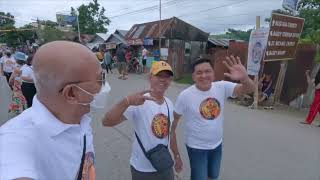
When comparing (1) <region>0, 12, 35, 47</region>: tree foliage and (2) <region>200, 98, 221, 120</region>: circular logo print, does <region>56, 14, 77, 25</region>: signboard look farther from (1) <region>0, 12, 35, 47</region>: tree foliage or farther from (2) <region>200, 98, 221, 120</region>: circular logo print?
(2) <region>200, 98, 221, 120</region>: circular logo print

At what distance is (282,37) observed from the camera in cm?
940

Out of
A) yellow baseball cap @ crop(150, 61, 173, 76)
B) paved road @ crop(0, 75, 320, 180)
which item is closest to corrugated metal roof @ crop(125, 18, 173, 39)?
paved road @ crop(0, 75, 320, 180)

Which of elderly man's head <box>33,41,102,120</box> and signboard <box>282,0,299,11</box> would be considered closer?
elderly man's head <box>33,41,102,120</box>

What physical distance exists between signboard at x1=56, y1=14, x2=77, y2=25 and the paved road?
176ft

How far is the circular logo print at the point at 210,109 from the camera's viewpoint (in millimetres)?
3219

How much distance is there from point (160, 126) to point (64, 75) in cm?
152

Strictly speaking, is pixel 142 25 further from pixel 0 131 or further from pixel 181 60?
pixel 0 131

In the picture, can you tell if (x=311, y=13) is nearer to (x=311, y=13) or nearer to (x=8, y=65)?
(x=311, y=13)

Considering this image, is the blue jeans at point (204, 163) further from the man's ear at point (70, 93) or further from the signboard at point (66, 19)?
the signboard at point (66, 19)

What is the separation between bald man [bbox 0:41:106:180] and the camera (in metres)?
1.24

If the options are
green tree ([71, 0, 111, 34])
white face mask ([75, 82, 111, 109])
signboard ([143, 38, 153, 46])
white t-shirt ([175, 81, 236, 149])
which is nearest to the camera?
white face mask ([75, 82, 111, 109])

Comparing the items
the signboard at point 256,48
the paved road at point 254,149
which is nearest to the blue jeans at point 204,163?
the paved road at point 254,149

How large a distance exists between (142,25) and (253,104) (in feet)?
67.5

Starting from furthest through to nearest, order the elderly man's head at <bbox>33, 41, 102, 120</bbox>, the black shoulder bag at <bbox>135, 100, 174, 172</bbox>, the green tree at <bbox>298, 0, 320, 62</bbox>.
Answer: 1. the green tree at <bbox>298, 0, 320, 62</bbox>
2. the black shoulder bag at <bbox>135, 100, 174, 172</bbox>
3. the elderly man's head at <bbox>33, 41, 102, 120</bbox>
